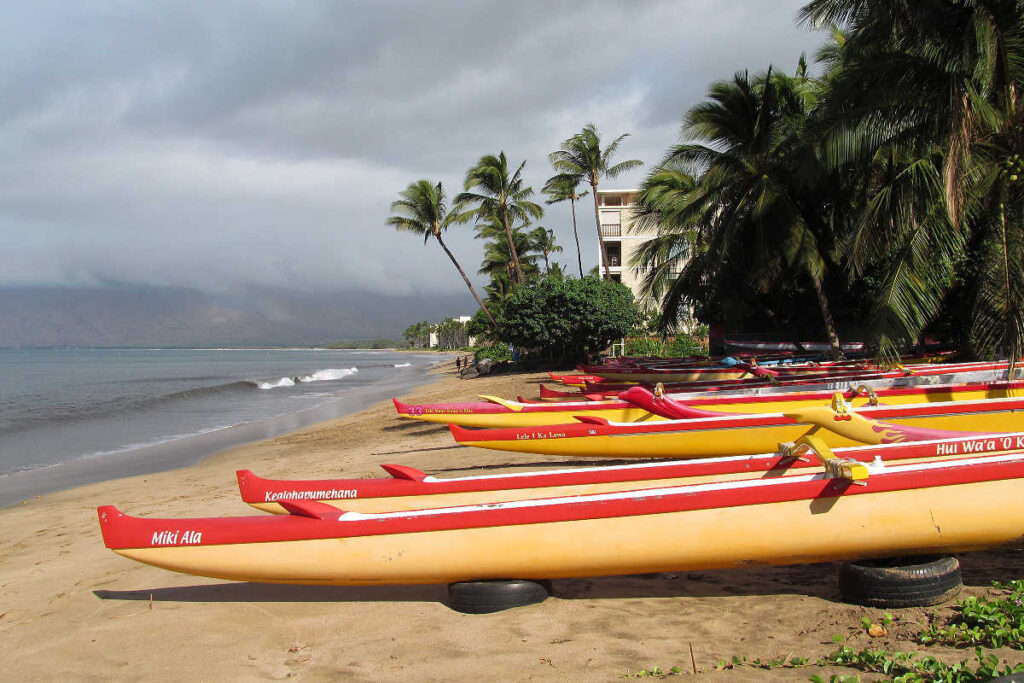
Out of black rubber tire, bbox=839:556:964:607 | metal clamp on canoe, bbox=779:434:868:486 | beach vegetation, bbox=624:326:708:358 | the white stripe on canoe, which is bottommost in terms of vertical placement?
black rubber tire, bbox=839:556:964:607

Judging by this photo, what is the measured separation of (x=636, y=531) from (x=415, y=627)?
1.39m

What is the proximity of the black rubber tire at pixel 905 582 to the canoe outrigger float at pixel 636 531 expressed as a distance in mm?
97

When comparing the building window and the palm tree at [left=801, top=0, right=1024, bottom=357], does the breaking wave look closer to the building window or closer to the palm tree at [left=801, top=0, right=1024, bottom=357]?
the building window

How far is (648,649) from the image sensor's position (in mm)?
3363

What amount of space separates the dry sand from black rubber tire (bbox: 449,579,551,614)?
2.1 inches

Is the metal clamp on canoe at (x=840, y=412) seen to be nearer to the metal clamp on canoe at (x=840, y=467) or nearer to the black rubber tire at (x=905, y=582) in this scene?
the metal clamp on canoe at (x=840, y=467)

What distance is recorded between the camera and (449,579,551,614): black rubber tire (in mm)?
3867

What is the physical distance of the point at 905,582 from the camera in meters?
3.56

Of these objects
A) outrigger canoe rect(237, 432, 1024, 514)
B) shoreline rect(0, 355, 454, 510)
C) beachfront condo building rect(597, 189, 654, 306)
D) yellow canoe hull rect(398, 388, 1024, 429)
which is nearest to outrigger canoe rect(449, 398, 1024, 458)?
yellow canoe hull rect(398, 388, 1024, 429)

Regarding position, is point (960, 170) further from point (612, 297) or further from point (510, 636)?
point (612, 297)

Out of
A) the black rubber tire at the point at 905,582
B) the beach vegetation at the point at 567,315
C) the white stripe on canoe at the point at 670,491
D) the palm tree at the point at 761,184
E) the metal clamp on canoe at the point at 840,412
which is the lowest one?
the black rubber tire at the point at 905,582

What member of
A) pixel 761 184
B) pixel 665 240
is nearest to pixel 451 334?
pixel 665 240

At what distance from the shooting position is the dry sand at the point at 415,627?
10.8 ft

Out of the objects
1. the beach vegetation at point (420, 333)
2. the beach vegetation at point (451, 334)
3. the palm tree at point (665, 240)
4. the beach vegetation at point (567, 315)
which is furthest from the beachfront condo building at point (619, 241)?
the beach vegetation at point (420, 333)
